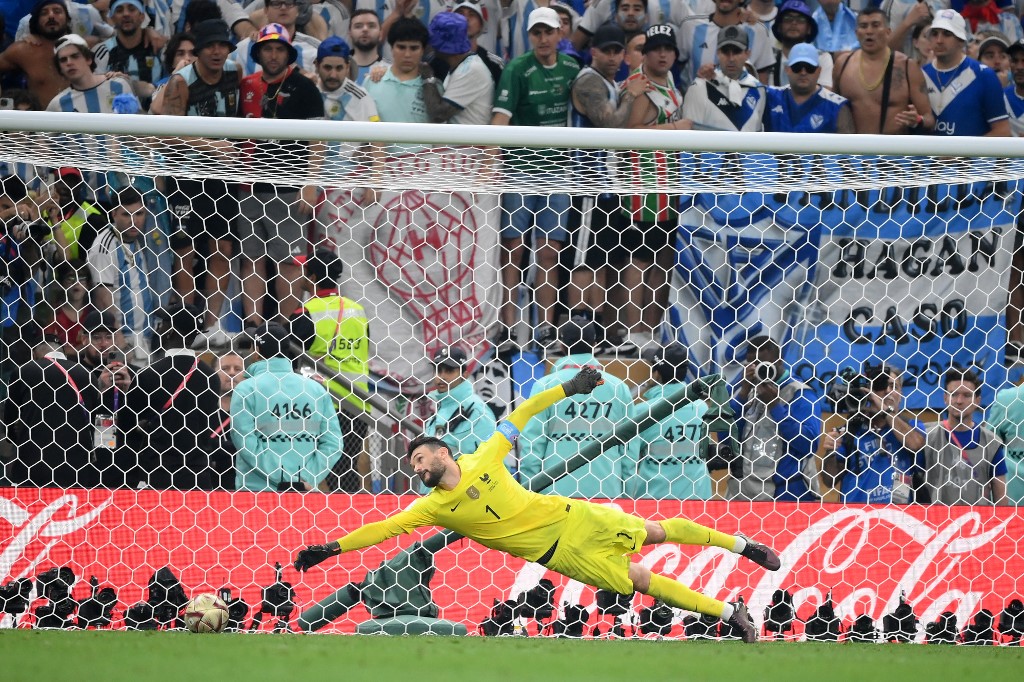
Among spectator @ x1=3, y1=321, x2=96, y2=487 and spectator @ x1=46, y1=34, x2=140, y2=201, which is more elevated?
spectator @ x1=46, y1=34, x2=140, y2=201

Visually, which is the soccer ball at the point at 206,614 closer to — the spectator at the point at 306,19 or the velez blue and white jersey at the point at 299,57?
the velez blue and white jersey at the point at 299,57

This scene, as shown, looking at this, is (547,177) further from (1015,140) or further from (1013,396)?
(1013,396)

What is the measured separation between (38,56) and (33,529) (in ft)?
11.6

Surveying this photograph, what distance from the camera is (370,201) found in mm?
5336

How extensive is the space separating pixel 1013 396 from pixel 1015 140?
1608 millimetres

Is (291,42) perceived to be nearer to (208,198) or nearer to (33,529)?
(208,198)

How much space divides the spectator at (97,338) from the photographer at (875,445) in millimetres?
3333

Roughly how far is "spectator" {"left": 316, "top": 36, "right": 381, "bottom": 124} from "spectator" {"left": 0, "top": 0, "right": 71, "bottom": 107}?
1633mm

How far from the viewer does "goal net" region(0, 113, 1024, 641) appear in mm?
4410

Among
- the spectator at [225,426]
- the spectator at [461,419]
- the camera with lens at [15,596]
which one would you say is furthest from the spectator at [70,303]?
the spectator at [461,419]

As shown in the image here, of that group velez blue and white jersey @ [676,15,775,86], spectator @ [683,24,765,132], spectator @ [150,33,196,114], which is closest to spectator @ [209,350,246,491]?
spectator @ [150,33,196,114]

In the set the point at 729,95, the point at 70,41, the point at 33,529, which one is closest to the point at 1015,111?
the point at 729,95

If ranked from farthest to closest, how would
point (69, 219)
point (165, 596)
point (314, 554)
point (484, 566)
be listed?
point (69, 219), point (484, 566), point (165, 596), point (314, 554)

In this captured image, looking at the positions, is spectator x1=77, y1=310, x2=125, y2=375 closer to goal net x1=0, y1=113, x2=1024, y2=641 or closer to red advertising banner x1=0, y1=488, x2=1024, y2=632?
goal net x1=0, y1=113, x2=1024, y2=641
